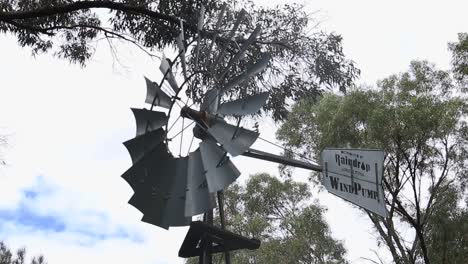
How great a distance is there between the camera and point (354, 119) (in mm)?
9984

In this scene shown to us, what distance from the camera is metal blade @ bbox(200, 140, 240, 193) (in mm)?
3023

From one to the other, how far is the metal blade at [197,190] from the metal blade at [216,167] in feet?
0.34

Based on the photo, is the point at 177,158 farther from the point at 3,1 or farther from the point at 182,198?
the point at 3,1

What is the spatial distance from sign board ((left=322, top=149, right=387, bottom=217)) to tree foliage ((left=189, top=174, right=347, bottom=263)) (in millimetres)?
10100

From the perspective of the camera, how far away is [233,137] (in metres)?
3.09

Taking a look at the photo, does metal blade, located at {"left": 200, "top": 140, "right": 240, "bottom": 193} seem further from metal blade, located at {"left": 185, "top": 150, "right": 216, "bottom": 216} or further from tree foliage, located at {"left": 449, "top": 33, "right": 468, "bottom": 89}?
tree foliage, located at {"left": 449, "top": 33, "right": 468, "bottom": 89}

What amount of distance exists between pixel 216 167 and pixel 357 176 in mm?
890

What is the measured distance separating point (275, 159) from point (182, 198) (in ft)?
2.18

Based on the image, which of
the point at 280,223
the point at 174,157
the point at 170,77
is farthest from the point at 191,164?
the point at 280,223

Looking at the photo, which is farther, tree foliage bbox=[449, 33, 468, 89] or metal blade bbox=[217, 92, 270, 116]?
tree foliage bbox=[449, 33, 468, 89]

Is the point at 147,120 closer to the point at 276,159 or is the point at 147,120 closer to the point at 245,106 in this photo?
the point at 245,106

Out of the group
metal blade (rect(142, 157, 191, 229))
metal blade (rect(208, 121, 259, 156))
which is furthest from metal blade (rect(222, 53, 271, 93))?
metal blade (rect(142, 157, 191, 229))

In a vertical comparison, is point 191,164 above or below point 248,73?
below

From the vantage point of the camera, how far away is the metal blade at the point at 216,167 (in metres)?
3.02
